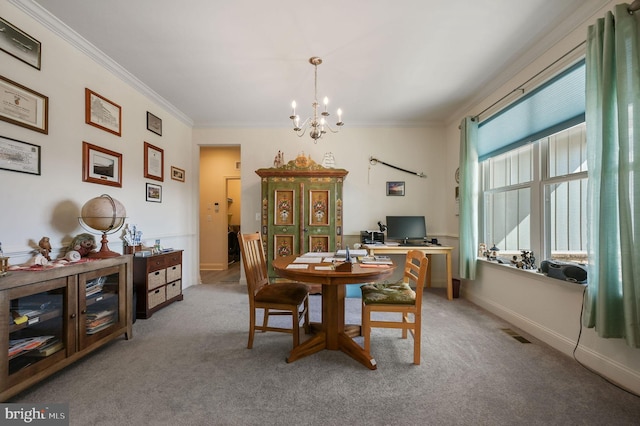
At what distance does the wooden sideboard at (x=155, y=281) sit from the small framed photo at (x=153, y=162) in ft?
3.63

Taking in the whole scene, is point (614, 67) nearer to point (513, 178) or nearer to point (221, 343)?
point (513, 178)

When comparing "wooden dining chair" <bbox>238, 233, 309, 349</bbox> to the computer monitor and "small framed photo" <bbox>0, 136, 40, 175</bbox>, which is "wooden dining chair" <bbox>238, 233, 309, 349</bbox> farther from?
the computer monitor

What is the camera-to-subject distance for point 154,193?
363cm

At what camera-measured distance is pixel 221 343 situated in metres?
2.35

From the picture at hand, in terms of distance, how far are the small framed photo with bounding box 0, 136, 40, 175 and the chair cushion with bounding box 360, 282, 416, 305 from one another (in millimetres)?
2874

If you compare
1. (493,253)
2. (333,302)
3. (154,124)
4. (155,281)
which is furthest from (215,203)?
(493,253)

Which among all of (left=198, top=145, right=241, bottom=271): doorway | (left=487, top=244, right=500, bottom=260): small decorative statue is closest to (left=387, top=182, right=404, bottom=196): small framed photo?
(left=487, top=244, right=500, bottom=260): small decorative statue

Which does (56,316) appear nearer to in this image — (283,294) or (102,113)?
(283,294)

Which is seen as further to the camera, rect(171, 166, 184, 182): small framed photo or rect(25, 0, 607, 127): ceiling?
rect(171, 166, 184, 182): small framed photo

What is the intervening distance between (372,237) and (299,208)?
4.13ft

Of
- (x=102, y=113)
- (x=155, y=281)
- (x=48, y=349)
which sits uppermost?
(x=102, y=113)

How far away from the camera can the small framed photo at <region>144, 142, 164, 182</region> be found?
3.47 m

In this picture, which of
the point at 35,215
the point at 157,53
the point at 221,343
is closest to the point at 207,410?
the point at 221,343

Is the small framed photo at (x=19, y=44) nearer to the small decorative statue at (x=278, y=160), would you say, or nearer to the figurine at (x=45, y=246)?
the figurine at (x=45, y=246)
